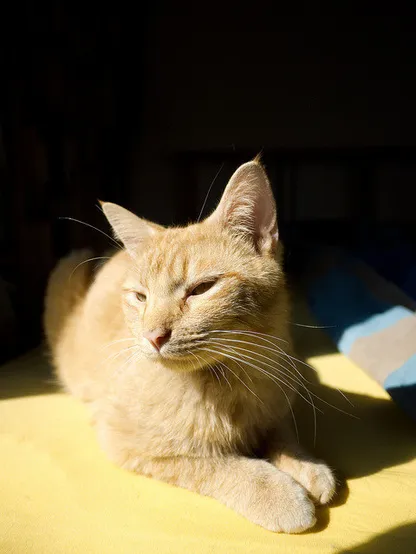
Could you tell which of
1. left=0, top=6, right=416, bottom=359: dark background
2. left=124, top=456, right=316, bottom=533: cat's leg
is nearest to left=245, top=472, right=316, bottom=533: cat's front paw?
left=124, top=456, right=316, bottom=533: cat's leg

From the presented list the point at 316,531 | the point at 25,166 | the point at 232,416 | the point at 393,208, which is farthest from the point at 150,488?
the point at 393,208

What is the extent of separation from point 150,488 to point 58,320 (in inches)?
43.5

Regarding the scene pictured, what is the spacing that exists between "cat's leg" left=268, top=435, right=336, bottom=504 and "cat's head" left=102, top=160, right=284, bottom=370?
356 millimetres

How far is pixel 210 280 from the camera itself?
1.30 meters

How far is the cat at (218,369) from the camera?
122cm

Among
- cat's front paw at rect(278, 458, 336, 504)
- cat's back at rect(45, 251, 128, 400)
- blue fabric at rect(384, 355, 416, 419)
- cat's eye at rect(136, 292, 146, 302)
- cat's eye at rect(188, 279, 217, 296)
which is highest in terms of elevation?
cat's eye at rect(188, 279, 217, 296)

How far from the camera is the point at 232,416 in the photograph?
136 cm

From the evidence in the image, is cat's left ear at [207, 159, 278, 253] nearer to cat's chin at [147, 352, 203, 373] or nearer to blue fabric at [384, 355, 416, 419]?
cat's chin at [147, 352, 203, 373]

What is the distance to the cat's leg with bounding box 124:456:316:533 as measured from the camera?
3.84 ft

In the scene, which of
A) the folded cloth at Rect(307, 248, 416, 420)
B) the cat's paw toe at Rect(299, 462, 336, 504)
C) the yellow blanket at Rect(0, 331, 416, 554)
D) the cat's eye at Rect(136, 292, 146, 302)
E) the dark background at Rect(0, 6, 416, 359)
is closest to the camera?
the yellow blanket at Rect(0, 331, 416, 554)

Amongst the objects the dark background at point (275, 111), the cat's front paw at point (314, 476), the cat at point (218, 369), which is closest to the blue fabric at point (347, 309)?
the cat at point (218, 369)

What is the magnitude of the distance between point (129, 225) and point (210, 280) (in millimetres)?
392

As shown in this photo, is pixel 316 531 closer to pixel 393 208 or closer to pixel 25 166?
pixel 25 166

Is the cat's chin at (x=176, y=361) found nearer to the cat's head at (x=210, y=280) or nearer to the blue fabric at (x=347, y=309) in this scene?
the cat's head at (x=210, y=280)
